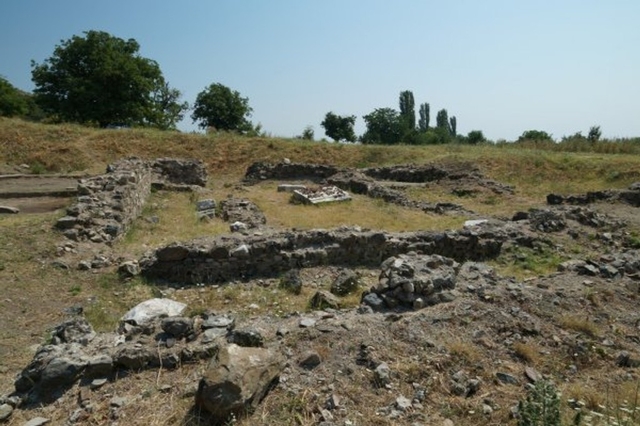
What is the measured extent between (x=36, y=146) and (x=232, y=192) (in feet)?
38.1

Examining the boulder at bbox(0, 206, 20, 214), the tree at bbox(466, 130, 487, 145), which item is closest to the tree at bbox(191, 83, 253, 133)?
the tree at bbox(466, 130, 487, 145)

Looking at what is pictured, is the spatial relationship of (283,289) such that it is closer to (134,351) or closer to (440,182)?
(134,351)

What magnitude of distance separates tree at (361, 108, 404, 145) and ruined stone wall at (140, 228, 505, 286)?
153 feet

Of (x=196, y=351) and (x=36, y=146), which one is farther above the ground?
(x=36, y=146)

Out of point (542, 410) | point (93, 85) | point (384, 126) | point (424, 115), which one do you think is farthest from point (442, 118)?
point (542, 410)

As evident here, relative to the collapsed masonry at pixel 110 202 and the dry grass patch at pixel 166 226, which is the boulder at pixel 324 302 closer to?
the dry grass patch at pixel 166 226

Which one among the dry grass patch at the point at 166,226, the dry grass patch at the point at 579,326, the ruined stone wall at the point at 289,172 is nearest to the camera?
the dry grass patch at the point at 579,326

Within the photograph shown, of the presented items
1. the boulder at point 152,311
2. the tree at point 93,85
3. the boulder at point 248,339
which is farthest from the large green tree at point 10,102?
the boulder at point 248,339

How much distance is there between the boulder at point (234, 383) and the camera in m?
3.58

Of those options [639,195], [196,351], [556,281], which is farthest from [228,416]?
[639,195]

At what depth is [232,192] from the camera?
18.8 meters

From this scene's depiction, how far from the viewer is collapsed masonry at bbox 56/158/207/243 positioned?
970 cm

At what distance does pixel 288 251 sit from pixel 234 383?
5130mm

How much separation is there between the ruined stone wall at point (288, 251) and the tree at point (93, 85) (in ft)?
102
